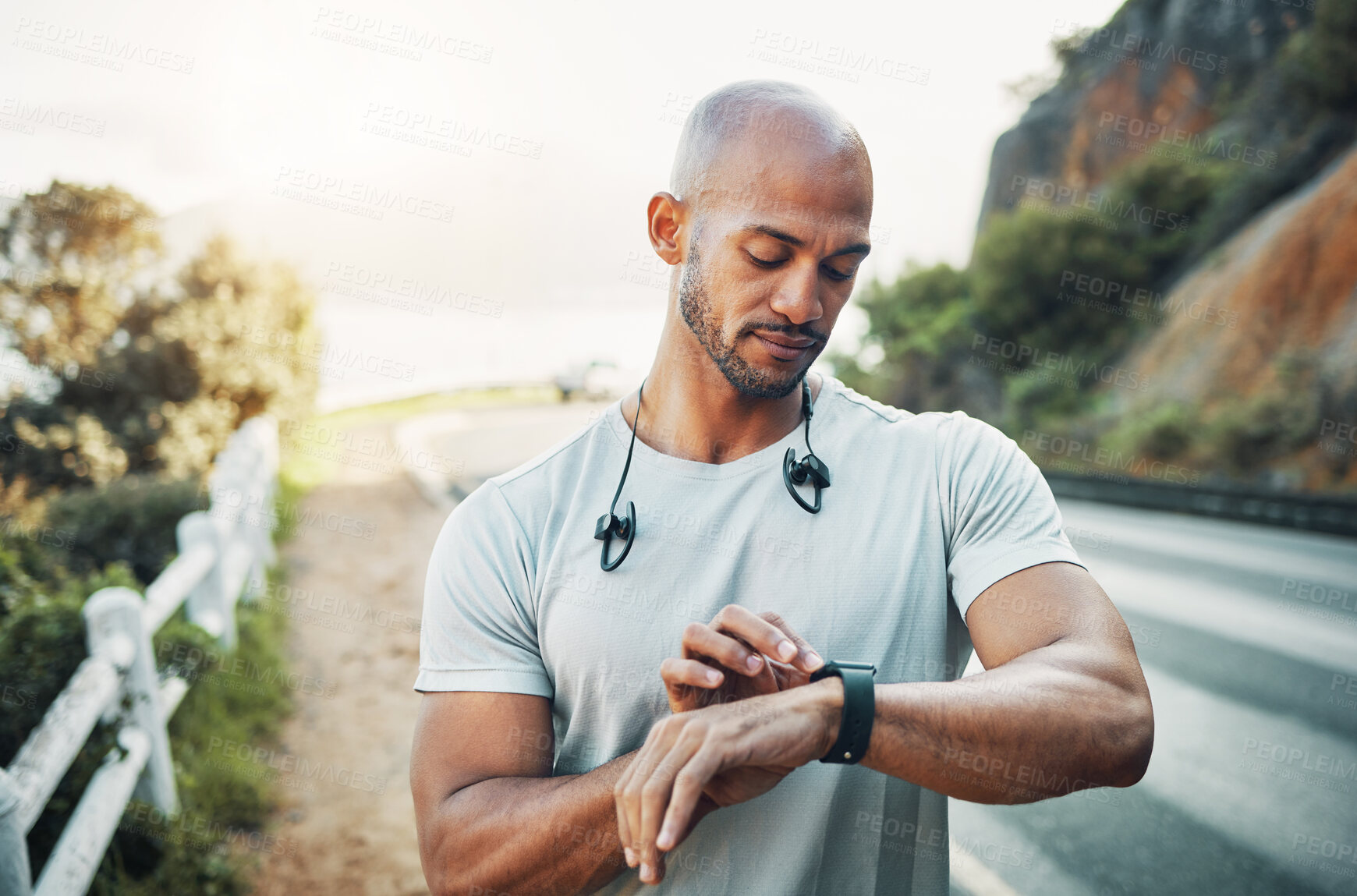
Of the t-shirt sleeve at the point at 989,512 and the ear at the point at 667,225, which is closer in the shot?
the t-shirt sleeve at the point at 989,512

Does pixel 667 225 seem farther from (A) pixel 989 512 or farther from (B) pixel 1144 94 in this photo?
(B) pixel 1144 94

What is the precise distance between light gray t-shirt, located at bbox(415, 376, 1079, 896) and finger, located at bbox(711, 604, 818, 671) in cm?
26

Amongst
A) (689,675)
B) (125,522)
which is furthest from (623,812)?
(125,522)

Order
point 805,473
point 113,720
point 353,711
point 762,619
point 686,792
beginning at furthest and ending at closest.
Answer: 1. point 353,711
2. point 113,720
3. point 805,473
4. point 762,619
5. point 686,792

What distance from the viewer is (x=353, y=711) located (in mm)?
5805

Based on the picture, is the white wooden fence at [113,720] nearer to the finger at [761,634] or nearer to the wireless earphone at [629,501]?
the wireless earphone at [629,501]

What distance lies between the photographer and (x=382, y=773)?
5051 mm

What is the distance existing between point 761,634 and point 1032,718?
468 millimetres

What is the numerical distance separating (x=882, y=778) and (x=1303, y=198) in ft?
64.0

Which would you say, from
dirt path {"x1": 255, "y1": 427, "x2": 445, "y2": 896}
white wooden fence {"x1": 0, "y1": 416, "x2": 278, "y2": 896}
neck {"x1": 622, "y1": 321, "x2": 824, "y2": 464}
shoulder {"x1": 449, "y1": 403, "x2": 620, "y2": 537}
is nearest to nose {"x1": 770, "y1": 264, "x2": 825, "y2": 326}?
neck {"x1": 622, "y1": 321, "x2": 824, "y2": 464}

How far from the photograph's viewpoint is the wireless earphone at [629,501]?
1741mm

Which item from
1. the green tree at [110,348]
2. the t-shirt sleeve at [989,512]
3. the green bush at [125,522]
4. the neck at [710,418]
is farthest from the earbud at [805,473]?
the green tree at [110,348]

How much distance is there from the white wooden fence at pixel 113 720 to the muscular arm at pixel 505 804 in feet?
5.14

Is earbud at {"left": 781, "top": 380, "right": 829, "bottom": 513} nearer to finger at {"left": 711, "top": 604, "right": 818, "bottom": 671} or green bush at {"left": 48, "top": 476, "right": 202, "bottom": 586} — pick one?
finger at {"left": 711, "top": 604, "right": 818, "bottom": 671}
